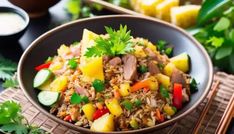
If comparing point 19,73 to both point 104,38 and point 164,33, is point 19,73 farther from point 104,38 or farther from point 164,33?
point 164,33

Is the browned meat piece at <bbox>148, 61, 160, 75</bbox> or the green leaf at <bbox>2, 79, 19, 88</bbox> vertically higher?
the browned meat piece at <bbox>148, 61, 160, 75</bbox>

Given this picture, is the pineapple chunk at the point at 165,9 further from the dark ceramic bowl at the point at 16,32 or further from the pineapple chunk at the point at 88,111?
the pineapple chunk at the point at 88,111

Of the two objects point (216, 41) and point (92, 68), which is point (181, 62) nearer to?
point (216, 41)

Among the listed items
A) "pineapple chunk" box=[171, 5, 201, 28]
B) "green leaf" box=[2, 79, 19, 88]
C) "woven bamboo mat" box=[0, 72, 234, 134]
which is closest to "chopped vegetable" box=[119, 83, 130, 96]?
"woven bamboo mat" box=[0, 72, 234, 134]

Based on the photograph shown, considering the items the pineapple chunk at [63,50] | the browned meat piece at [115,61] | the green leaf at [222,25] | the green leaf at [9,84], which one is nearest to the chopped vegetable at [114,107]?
the browned meat piece at [115,61]

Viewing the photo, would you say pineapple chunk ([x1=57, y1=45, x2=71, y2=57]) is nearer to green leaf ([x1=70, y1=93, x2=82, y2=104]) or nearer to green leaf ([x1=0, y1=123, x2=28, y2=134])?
green leaf ([x1=70, y1=93, x2=82, y2=104])

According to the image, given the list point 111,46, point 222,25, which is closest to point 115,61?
point 111,46
